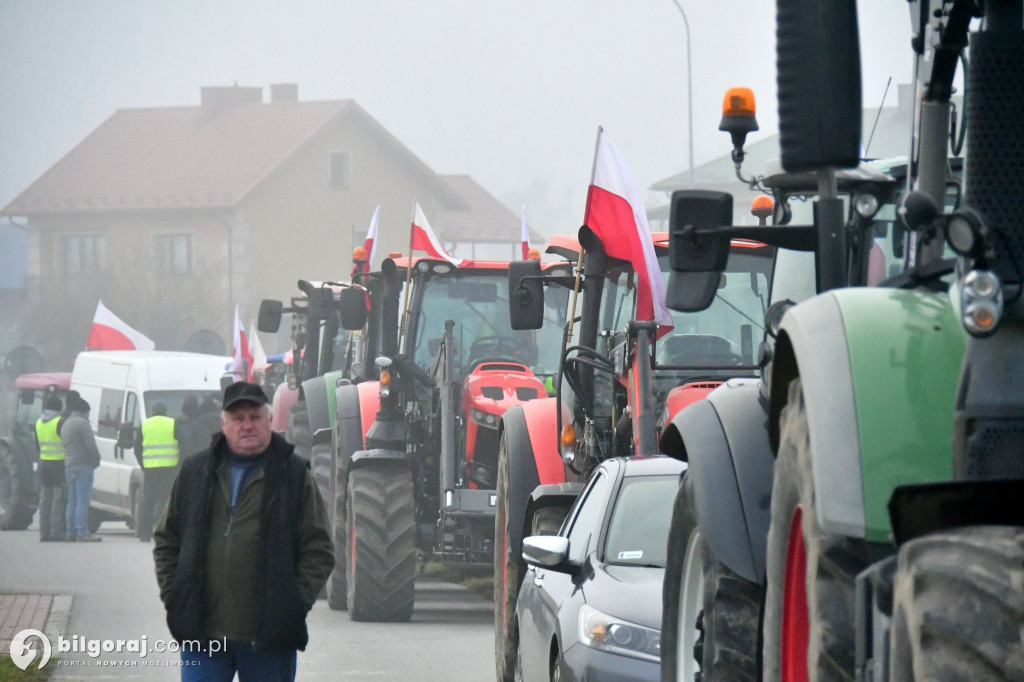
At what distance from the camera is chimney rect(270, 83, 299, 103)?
80688 millimetres

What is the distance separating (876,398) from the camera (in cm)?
379

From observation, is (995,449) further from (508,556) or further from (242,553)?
(508,556)

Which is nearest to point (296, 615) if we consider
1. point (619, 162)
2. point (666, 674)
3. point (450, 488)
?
point (666, 674)

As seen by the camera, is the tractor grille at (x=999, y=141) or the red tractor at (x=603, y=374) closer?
the tractor grille at (x=999, y=141)

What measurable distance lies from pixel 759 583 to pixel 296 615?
7.12ft

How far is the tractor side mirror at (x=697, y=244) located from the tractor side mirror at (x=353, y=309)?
11.2 meters

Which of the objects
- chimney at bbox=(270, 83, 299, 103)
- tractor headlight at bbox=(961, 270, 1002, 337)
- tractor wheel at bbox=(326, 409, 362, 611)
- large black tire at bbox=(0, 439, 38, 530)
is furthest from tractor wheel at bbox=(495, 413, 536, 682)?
chimney at bbox=(270, 83, 299, 103)

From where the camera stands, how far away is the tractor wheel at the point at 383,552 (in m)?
13.9

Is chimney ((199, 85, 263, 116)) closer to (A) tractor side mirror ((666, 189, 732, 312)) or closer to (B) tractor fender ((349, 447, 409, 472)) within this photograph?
(B) tractor fender ((349, 447, 409, 472))

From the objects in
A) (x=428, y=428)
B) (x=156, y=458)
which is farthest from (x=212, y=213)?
(x=428, y=428)

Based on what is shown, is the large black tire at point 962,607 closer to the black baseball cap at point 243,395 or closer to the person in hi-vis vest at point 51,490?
the black baseball cap at point 243,395

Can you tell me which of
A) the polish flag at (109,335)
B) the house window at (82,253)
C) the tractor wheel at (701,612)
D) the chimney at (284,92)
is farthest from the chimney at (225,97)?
the tractor wheel at (701,612)

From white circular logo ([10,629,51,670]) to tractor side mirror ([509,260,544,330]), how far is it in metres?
3.66

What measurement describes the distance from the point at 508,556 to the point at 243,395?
3.99m
